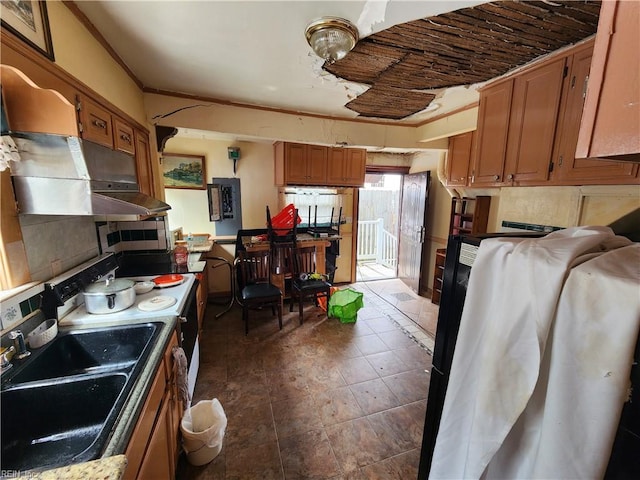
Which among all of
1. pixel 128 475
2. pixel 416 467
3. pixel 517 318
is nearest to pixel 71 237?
pixel 128 475

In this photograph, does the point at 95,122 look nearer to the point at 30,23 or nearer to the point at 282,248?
the point at 30,23

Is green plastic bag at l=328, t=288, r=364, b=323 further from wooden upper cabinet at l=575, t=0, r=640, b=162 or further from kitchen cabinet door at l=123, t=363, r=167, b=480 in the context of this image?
wooden upper cabinet at l=575, t=0, r=640, b=162

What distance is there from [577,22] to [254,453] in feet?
9.46

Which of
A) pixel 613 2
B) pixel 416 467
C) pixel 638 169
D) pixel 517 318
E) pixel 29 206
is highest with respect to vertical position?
pixel 613 2

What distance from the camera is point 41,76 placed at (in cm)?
106

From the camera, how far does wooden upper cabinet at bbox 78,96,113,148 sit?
51.8 inches

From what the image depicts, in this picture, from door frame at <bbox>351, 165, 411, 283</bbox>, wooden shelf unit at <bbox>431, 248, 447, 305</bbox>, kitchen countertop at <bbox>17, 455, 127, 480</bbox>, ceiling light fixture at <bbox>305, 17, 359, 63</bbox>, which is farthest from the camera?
door frame at <bbox>351, 165, 411, 283</bbox>

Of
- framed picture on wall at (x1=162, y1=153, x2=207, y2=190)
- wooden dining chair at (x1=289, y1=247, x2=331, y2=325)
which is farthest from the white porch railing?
framed picture on wall at (x1=162, y1=153, x2=207, y2=190)

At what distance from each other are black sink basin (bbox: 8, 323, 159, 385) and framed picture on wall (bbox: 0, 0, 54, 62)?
4.07 ft

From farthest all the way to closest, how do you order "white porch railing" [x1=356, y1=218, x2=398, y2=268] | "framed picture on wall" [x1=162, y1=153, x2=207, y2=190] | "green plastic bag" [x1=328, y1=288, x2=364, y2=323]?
"white porch railing" [x1=356, y1=218, x2=398, y2=268], "framed picture on wall" [x1=162, y1=153, x2=207, y2=190], "green plastic bag" [x1=328, y1=288, x2=364, y2=323]

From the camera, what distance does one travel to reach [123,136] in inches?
69.6

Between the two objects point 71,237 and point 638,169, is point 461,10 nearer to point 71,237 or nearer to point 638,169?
point 638,169

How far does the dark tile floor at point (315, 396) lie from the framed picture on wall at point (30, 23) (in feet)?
7.04

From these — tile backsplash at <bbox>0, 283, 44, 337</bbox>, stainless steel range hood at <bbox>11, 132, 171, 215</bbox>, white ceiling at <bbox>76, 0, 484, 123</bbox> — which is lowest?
tile backsplash at <bbox>0, 283, 44, 337</bbox>
